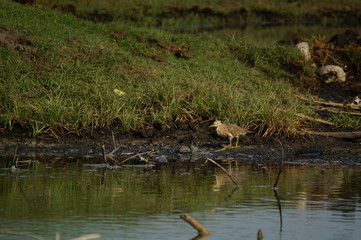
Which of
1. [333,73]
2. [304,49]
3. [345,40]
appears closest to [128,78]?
[333,73]

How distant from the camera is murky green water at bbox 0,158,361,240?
21.9ft

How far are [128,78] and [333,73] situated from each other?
5.11 meters

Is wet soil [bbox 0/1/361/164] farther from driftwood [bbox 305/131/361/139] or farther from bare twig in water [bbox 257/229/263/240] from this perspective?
bare twig in water [bbox 257/229/263/240]

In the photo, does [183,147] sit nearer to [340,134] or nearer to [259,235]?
[340,134]

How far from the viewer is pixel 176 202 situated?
783 centimetres

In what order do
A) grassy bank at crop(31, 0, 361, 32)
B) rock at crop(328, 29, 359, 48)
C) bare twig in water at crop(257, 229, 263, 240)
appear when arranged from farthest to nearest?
1. grassy bank at crop(31, 0, 361, 32)
2. rock at crop(328, 29, 359, 48)
3. bare twig in water at crop(257, 229, 263, 240)

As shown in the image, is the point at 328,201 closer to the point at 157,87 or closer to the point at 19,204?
the point at 19,204

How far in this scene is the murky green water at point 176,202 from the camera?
667 centimetres

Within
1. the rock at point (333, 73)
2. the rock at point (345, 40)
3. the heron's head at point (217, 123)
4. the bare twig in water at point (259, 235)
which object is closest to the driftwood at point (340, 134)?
the heron's head at point (217, 123)

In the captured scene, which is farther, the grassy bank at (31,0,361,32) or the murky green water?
the grassy bank at (31,0,361,32)

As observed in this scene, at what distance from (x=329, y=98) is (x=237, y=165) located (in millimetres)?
5570

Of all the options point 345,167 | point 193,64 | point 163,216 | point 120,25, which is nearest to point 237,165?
point 345,167

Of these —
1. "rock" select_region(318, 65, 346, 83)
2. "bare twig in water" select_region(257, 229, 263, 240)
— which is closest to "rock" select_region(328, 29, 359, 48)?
"rock" select_region(318, 65, 346, 83)

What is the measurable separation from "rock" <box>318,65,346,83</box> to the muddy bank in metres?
5.16
